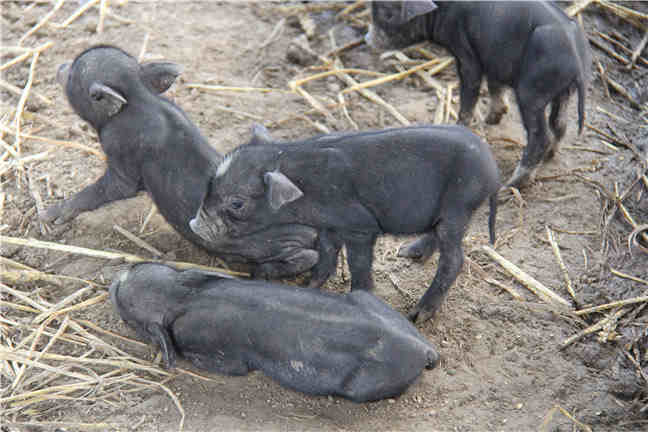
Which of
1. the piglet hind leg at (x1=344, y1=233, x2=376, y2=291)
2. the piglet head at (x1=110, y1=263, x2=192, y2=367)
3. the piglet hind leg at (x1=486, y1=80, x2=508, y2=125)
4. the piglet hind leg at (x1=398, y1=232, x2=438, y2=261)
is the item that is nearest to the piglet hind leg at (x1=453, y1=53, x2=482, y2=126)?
the piglet hind leg at (x1=486, y1=80, x2=508, y2=125)

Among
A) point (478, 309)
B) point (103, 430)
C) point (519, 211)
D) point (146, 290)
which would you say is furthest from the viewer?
point (519, 211)

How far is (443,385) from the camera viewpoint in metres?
4.33

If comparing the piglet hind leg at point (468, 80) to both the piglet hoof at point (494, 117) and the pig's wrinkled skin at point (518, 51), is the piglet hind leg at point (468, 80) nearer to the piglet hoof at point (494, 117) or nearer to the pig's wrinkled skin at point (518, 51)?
the pig's wrinkled skin at point (518, 51)

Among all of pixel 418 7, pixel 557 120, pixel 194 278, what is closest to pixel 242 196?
pixel 194 278

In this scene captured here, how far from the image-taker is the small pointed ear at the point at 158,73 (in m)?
5.12

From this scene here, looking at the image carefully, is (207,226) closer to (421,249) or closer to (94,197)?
(94,197)

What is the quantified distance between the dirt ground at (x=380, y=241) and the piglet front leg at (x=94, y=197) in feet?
0.51

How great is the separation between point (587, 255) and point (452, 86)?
235 centimetres

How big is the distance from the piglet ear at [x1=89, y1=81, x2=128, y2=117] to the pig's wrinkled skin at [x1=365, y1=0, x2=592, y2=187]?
2.36 meters

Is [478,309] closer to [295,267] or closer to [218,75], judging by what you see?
Result: [295,267]

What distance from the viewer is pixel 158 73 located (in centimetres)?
513

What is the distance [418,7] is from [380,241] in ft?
6.10

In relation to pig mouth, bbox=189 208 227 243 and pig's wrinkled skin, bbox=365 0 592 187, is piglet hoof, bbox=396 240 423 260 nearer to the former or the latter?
pig's wrinkled skin, bbox=365 0 592 187

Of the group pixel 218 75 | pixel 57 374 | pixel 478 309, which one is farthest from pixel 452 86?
pixel 57 374
